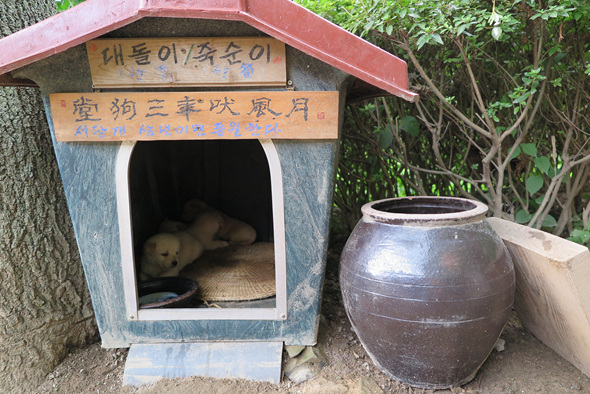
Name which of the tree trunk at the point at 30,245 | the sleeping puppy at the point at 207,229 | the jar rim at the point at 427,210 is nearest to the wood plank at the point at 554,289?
the jar rim at the point at 427,210

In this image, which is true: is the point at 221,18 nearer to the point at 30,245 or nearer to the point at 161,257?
the point at 30,245

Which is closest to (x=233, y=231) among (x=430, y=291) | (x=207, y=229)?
(x=207, y=229)

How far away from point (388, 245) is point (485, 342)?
2.19ft

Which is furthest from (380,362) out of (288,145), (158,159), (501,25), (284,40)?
(158,159)

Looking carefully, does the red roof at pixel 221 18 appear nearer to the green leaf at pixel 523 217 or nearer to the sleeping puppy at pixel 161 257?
the sleeping puppy at pixel 161 257

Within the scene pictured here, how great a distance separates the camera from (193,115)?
7.09 feet

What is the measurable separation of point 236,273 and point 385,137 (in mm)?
1547

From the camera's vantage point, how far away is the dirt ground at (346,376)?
2303mm

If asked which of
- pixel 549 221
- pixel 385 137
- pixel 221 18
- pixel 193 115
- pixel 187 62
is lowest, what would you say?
pixel 549 221

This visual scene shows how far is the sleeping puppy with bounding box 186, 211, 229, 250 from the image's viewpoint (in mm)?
3930

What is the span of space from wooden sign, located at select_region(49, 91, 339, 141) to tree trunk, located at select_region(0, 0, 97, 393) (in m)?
0.42

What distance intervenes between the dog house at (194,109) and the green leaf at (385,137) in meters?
0.85

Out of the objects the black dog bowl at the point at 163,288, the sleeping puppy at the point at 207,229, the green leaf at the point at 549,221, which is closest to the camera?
the black dog bowl at the point at 163,288

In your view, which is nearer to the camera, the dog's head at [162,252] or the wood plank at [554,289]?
the wood plank at [554,289]
